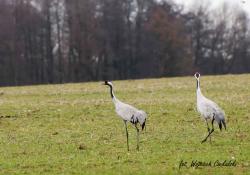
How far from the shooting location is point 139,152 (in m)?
17.5

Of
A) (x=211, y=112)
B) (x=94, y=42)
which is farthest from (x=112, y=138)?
(x=94, y=42)

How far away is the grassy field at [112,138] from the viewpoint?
Answer: 15844 millimetres

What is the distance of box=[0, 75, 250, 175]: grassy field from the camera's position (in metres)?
15.8

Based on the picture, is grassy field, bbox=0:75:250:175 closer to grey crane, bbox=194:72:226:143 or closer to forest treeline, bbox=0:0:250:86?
grey crane, bbox=194:72:226:143

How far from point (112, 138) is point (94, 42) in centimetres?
7994

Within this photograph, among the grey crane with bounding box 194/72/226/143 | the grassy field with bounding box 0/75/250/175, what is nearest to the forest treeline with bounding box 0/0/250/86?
the grassy field with bounding box 0/75/250/175

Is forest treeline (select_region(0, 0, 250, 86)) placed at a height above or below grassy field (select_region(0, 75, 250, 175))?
above

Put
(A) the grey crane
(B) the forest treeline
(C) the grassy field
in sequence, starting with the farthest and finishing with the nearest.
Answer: (B) the forest treeline < (A) the grey crane < (C) the grassy field

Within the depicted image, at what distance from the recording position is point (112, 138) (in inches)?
801

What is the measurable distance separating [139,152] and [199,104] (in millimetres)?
2922

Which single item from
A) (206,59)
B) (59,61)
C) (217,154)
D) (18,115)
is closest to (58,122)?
(18,115)

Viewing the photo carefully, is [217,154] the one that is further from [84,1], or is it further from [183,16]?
[183,16]

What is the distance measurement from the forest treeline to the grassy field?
65294mm

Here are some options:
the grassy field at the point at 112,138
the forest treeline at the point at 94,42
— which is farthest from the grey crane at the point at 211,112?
the forest treeline at the point at 94,42
